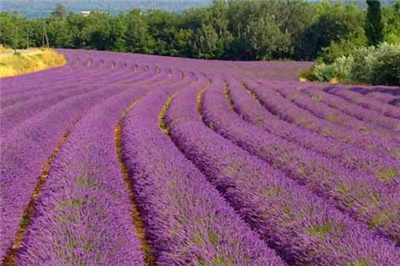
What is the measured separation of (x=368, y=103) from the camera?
1420 centimetres

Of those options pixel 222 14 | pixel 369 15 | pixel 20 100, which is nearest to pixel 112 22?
pixel 222 14

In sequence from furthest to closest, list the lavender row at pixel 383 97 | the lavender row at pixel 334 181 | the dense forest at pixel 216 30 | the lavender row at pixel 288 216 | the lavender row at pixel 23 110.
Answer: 1. the dense forest at pixel 216 30
2. the lavender row at pixel 383 97
3. the lavender row at pixel 23 110
4. the lavender row at pixel 334 181
5. the lavender row at pixel 288 216

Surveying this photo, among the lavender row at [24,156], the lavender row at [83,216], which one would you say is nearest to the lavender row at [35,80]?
the lavender row at [24,156]

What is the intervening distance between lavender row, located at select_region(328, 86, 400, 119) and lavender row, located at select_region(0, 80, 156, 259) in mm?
7095

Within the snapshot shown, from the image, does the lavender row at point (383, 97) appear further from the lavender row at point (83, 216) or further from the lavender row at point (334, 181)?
the lavender row at point (83, 216)

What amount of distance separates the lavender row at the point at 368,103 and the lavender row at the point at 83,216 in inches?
288

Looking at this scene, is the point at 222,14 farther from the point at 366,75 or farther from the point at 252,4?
the point at 366,75

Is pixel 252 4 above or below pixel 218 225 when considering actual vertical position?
above

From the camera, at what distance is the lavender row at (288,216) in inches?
150

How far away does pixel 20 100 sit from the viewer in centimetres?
1406

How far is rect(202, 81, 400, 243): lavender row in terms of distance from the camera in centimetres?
486

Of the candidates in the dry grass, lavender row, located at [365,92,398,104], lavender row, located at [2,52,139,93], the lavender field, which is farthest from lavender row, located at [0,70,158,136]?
the dry grass

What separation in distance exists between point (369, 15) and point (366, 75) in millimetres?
16008

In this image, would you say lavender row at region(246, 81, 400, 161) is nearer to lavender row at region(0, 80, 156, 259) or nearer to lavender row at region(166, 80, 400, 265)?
lavender row at region(166, 80, 400, 265)
